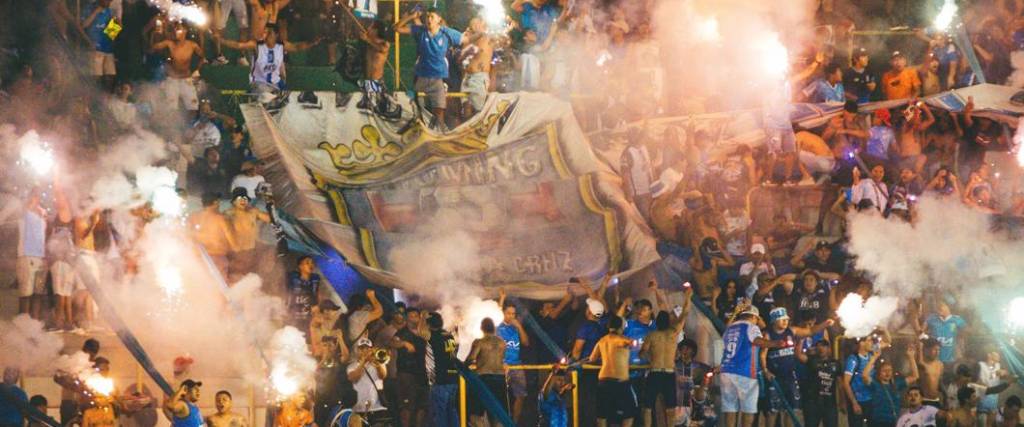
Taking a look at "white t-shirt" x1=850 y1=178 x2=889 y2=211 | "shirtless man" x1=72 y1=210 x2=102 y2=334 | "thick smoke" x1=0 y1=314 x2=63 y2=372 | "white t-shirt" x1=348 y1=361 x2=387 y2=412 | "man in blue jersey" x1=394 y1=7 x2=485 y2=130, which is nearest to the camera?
"thick smoke" x1=0 y1=314 x2=63 y2=372

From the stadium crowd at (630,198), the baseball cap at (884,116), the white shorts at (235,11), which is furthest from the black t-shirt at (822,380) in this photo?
the white shorts at (235,11)

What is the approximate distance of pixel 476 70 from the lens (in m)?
15.4

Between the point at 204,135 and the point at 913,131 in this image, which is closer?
the point at 204,135

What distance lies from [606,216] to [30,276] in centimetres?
555

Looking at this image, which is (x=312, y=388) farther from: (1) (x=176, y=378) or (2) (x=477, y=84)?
(2) (x=477, y=84)

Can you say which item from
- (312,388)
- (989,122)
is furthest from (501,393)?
(989,122)

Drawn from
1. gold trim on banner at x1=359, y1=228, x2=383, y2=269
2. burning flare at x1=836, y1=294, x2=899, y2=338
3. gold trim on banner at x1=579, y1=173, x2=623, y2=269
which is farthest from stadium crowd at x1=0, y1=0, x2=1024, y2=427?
gold trim on banner at x1=359, y1=228, x2=383, y2=269

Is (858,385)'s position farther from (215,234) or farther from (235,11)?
(235,11)

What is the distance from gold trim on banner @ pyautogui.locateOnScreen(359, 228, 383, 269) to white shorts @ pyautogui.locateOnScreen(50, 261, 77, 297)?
2757 millimetres

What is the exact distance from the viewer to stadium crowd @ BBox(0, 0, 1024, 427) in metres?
13.9

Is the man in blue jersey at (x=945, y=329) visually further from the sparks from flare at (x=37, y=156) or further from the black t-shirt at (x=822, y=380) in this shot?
the sparks from flare at (x=37, y=156)

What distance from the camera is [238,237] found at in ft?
47.1

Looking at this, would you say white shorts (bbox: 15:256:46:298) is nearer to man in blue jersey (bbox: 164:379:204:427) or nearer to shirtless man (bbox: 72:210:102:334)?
shirtless man (bbox: 72:210:102:334)

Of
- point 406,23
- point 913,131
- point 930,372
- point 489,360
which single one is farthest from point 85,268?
point 913,131
